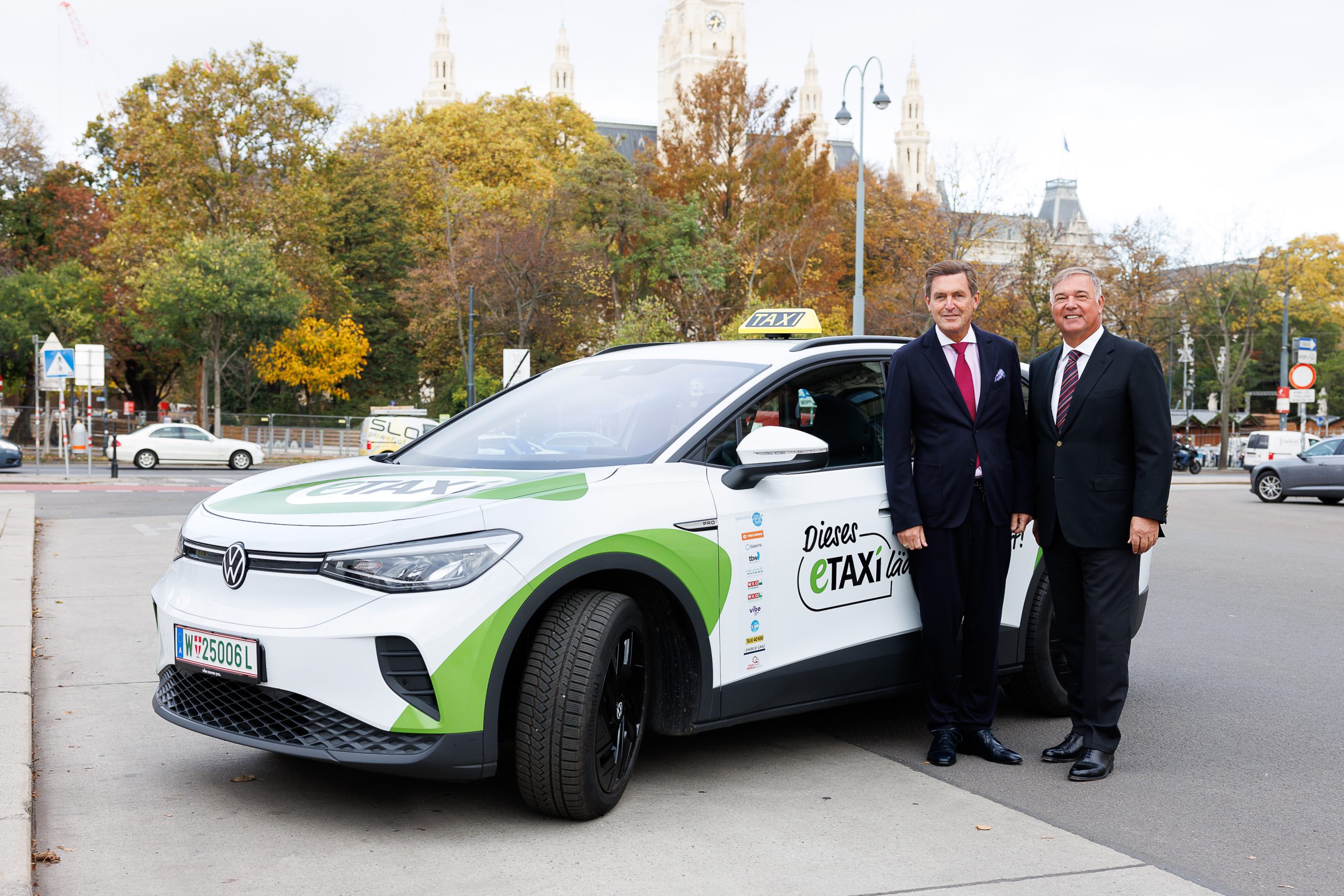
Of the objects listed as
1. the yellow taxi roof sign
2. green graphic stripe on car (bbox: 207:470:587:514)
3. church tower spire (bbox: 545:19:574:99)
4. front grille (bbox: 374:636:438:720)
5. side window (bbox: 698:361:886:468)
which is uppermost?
church tower spire (bbox: 545:19:574:99)

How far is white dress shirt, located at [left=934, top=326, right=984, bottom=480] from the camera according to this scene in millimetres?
5109

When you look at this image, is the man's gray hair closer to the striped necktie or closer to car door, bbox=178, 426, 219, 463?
the striped necktie

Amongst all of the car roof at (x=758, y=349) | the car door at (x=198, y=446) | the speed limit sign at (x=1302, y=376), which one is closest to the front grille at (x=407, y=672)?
the car roof at (x=758, y=349)

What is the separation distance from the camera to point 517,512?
4.00m

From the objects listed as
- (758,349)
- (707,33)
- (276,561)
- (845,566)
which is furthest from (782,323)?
(707,33)

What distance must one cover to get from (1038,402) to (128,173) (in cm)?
5163

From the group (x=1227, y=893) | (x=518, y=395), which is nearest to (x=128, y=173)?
(x=518, y=395)

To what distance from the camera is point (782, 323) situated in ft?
21.0

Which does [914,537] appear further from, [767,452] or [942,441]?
[767,452]

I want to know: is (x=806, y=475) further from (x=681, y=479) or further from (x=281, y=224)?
(x=281, y=224)

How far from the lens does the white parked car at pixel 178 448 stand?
1409 inches

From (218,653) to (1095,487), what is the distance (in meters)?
3.31

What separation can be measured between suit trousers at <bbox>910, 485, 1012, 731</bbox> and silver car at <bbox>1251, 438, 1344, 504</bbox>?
20.3 metres

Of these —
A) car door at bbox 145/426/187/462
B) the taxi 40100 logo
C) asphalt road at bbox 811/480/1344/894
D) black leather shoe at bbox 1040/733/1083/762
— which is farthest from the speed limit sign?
the taxi 40100 logo
